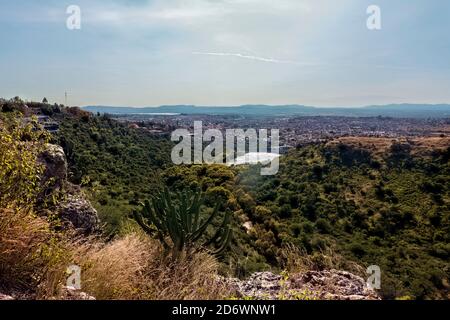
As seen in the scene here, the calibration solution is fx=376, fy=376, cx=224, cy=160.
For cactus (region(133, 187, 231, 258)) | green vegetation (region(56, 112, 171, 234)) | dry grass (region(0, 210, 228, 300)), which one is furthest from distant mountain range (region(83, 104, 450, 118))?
dry grass (region(0, 210, 228, 300))

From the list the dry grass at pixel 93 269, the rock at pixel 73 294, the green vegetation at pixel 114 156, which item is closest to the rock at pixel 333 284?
the dry grass at pixel 93 269

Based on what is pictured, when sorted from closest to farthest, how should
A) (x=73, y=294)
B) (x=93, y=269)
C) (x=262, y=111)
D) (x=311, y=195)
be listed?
(x=73, y=294) → (x=93, y=269) → (x=311, y=195) → (x=262, y=111)

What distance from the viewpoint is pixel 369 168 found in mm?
29656

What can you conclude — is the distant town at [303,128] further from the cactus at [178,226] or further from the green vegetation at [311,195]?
the cactus at [178,226]

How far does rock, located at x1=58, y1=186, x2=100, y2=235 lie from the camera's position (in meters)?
5.62

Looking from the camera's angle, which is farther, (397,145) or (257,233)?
(397,145)

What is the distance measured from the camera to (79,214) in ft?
19.1

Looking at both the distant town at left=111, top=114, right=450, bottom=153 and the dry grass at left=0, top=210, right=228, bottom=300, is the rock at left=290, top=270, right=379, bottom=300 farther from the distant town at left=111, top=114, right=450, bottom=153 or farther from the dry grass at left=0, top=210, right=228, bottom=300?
the distant town at left=111, top=114, right=450, bottom=153

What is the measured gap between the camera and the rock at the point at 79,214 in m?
5.62

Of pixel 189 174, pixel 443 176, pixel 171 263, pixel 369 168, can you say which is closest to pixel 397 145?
pixel 369 168

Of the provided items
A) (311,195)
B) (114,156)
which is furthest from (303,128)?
(114,156)

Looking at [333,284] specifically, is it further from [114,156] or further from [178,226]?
[114,156]
